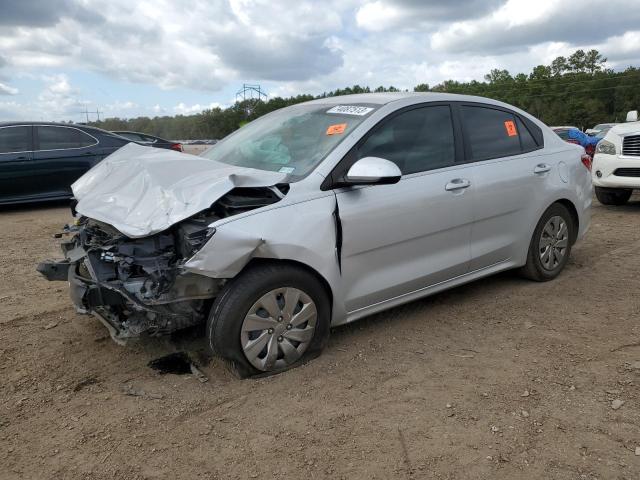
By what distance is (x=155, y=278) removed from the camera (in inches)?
119

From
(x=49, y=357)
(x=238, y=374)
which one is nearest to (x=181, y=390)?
(x=238, y=374)

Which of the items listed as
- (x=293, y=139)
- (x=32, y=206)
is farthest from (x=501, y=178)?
(x=32, y=206)

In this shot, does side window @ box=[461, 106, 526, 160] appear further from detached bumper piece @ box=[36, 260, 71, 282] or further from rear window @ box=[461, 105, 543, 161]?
detached bumper piece @ box=[36, 260, 71, 282]

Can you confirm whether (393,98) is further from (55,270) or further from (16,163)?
(16,163)

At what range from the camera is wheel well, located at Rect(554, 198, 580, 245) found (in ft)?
16.0

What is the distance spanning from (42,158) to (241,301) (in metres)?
7.11

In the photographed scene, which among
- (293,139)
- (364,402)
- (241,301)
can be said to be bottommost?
(364,402)

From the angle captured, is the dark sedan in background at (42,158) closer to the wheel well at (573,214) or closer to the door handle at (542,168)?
the door handle at (542,168)

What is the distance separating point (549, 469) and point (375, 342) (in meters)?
1.51

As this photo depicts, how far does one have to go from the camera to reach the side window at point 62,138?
8.81 meters

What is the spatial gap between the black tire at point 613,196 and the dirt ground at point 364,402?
5350 millimetres

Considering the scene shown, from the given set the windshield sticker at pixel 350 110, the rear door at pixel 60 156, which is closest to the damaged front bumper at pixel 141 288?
the windshield sticker at pixel 350 110

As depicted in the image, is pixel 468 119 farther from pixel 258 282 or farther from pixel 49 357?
pixel 49 357

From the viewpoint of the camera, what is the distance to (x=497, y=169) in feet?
14.0
